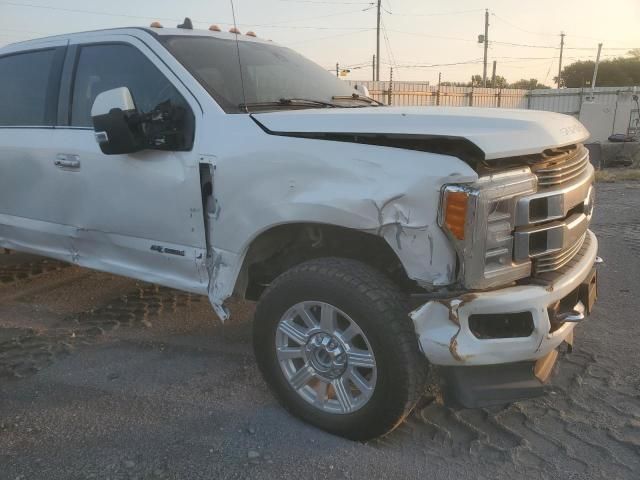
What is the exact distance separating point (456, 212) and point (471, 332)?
0.53 m

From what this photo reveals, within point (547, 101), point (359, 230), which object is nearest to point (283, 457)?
point (359, 230)

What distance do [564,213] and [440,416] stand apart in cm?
121

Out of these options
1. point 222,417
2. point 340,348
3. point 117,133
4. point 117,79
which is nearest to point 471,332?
point 340,348

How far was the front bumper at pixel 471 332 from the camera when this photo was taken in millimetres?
2449

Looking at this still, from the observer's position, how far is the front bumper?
96.4 inches

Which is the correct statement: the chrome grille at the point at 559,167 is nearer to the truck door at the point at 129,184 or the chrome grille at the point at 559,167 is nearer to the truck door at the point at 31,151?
the truck door at the point at 129,184

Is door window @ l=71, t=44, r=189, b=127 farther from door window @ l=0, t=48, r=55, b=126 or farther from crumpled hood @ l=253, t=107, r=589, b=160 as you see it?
crumpled hood @ l=253, t=107, r=589, b=160

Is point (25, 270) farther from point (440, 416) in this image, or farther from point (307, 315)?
point (440, 416)

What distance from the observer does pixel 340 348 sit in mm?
2809

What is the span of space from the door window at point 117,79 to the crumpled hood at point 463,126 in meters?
0.84

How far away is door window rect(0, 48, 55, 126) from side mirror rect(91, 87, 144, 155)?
1.06 meters

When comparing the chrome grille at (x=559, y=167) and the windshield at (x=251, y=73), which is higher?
the windshield at (x=251, y=73)

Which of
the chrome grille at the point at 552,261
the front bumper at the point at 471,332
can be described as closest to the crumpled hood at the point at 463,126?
the chrome grille at the point at 552,261

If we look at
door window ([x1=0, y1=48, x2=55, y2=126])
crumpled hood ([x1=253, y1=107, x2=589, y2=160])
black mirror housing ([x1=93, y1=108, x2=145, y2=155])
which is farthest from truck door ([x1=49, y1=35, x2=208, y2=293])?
crumpled hood ([x1=253, y1=107, x2=589, y2=160])
